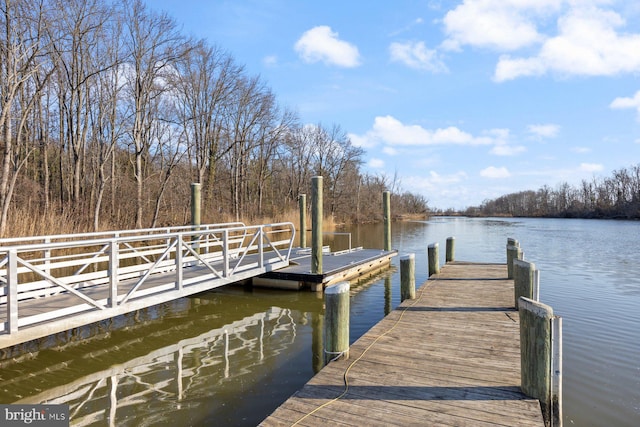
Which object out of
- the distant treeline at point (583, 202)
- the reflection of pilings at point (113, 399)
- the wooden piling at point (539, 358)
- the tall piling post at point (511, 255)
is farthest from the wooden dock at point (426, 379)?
the distant treeline at point (583, 202)

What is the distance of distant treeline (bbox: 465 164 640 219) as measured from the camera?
57.3m

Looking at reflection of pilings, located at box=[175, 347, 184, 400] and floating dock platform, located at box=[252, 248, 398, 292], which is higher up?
floating dock platform, located at box=[252, 248, 398, 292]

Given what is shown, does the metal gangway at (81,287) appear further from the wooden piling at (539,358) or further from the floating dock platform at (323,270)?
the wooden piling at (539,358)

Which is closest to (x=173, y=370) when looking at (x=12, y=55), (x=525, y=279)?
(x=525, y=279)

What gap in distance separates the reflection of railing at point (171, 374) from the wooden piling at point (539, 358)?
12.1 feet

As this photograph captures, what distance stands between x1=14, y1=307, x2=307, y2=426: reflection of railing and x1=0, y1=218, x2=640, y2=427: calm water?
0.05 feet

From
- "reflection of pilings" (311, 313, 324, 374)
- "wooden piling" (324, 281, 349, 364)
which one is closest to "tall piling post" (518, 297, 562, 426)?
"wooden piling" (324, 281, 349, 364)

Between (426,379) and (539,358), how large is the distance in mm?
1101

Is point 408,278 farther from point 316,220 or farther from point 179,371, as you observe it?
point 179,371

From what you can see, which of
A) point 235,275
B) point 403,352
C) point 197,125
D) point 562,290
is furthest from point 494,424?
point 197,125

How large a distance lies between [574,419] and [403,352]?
75.4 inches

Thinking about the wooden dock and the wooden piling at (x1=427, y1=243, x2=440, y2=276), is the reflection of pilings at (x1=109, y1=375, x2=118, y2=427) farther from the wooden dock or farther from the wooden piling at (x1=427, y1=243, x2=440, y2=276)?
the wooden piling at (x1=427, y1=243, x2=440, y2=276)

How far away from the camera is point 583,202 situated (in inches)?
2623

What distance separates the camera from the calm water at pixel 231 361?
4543 mm
